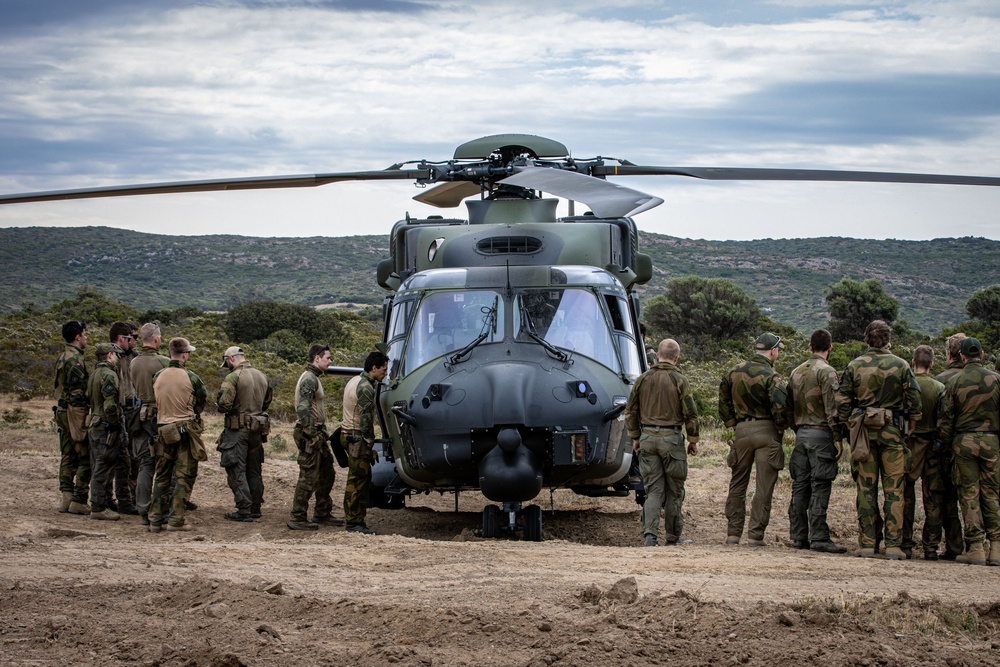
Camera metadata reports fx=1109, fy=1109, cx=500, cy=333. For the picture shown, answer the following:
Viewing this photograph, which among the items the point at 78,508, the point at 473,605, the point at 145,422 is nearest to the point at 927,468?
the point at 473,605

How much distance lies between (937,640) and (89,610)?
14.3ft

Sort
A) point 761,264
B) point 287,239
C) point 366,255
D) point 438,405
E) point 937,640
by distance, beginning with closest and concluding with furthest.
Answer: point 937,640 → point 438,405 → point 761,264 → point 366,255 → point 287,239

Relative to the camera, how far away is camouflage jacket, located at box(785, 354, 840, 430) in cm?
888

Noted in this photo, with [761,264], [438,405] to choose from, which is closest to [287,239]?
[761,264]

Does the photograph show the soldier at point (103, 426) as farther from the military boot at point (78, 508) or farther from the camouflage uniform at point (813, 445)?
the camouflage uniform at point (813, 445)

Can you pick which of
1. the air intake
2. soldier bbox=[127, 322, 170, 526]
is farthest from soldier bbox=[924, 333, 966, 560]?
soldier bbox=[127, 322, 170, 526]

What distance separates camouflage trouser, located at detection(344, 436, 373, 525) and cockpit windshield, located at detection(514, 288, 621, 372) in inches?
79.7

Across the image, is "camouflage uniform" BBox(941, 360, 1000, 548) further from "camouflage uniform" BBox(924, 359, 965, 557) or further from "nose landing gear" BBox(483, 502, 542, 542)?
"nose landing gear" BBox(483, 502, 542, 542)

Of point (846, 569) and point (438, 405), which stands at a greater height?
point (438, 405)

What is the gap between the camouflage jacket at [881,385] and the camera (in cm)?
848

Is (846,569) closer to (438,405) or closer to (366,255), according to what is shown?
(438,405)

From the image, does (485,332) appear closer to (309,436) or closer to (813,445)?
(309,436)

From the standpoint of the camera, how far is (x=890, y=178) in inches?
393

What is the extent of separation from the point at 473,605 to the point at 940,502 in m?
4.58
